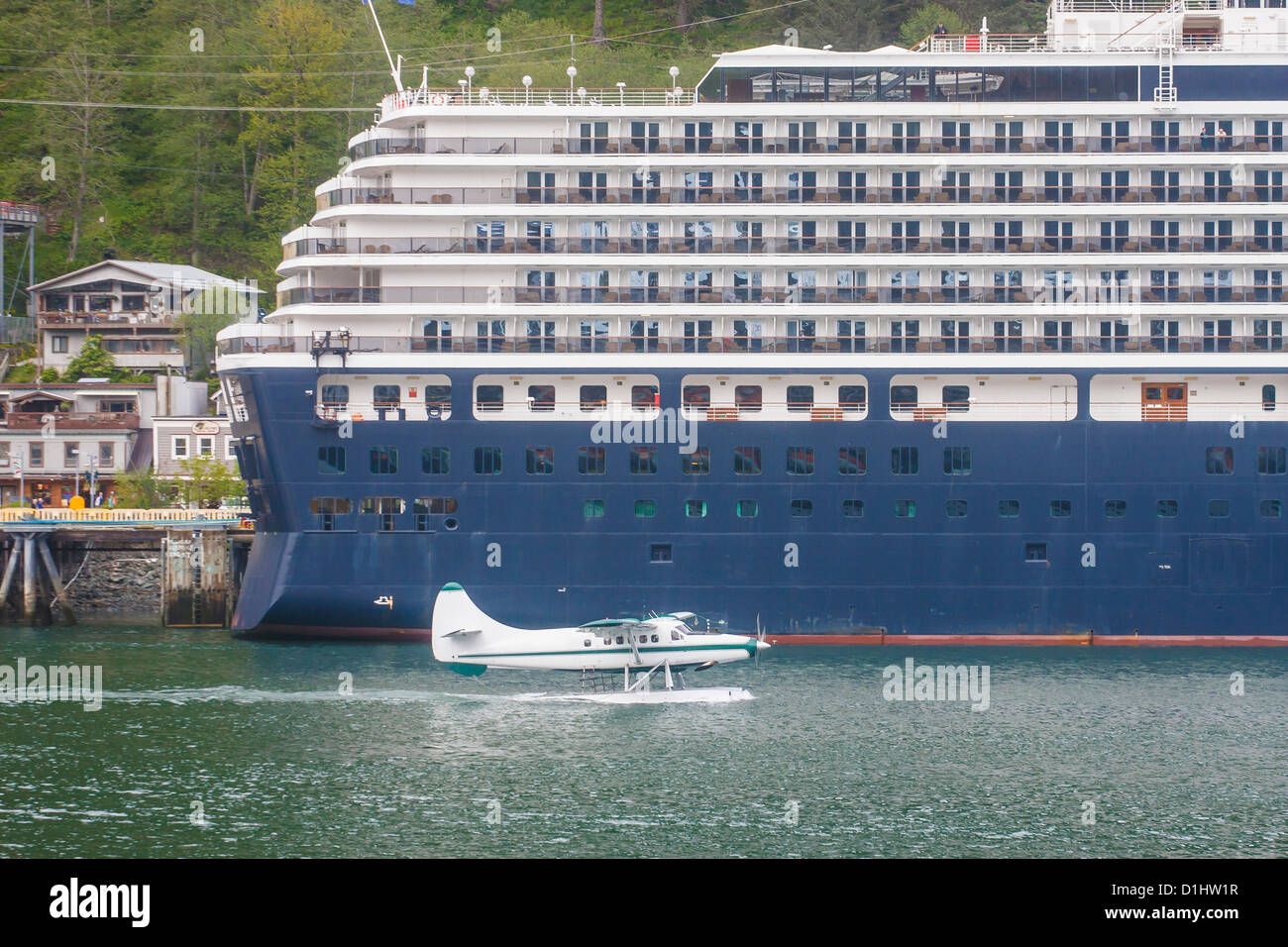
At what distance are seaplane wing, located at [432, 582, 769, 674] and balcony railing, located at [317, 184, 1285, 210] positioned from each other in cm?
1431

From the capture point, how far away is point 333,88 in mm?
87312

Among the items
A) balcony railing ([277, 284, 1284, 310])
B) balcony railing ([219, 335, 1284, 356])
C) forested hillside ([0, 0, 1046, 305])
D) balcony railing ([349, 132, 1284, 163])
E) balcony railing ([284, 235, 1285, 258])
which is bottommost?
balcony railing ([219, 335, 1284, 356])

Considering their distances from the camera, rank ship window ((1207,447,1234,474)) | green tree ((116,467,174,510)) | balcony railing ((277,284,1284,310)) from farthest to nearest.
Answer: green tree ((116,467,174,510))
balcony railing ((277,284,1284,310))
ship window ((1207,447,1234,474))

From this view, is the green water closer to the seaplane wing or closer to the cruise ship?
the seaplane wing

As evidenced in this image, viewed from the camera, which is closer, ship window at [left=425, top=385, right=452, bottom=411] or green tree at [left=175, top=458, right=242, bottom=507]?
ship window at [left=425, top=385, right=452, bottom=411]

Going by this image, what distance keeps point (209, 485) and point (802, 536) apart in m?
26.6

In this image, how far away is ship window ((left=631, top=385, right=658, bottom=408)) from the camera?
4678cm

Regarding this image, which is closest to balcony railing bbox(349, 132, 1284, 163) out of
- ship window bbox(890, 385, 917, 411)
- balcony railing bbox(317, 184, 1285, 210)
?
balcony railing bbox(317, 184, 1285, 210)

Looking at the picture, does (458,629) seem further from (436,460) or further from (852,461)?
(852,461)

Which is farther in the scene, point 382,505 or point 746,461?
point 746,461

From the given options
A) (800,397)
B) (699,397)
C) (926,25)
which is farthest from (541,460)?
(926,25)

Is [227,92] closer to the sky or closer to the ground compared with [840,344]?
closer to the sky

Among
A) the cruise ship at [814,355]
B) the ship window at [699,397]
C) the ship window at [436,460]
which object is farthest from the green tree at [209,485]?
the ship window at [699,397]

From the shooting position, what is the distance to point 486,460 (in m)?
45.4
